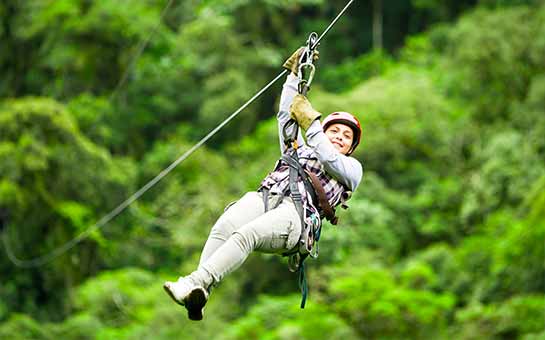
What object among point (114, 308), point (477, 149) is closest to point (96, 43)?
point (114, 308)

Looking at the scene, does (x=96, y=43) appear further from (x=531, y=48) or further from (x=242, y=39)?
(x=531, y=48)

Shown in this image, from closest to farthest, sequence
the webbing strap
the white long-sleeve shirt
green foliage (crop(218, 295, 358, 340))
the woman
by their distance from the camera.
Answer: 1. the woman
2. the white long-sleeve shirt
3. the webbing strap
4. green foliage (crop(218, 295, 358, 340))

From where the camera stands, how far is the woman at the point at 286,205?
4.80 m

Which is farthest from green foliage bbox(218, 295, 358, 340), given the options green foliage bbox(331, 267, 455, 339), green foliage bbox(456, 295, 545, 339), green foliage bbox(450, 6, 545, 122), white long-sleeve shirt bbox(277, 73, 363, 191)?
white long-sleeve shirt bbox(277, 73, 363, 191)

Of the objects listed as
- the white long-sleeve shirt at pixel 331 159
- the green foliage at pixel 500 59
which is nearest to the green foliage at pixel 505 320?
the green foliage at pixel 500 59

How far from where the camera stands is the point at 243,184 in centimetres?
1870

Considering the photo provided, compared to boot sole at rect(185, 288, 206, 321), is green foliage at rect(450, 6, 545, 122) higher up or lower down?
higher up

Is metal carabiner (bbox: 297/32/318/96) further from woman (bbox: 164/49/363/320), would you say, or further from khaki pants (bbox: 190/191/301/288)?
khaki pants (bbox: 190/191/301/288)

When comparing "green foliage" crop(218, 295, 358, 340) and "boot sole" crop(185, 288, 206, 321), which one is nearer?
"boot sole" crop(185, 288, 206, 321)

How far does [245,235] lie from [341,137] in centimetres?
71

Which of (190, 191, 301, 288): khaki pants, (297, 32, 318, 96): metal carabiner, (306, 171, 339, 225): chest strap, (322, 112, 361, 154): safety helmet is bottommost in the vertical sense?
(190, 191, 301, 288): khaki pants

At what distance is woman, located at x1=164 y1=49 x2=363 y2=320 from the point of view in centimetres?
480

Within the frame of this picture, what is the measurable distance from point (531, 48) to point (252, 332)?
23.2 feet

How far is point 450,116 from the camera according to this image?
19.9 m
